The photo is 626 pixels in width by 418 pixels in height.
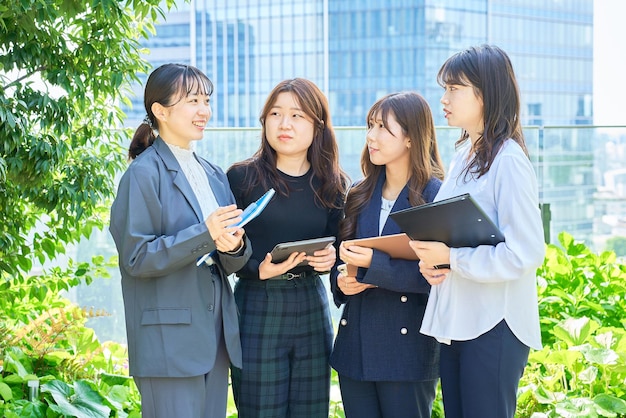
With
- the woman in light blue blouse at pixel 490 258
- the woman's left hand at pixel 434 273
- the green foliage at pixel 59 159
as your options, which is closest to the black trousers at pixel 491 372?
the woman in light blue blouse at pixel 490 258

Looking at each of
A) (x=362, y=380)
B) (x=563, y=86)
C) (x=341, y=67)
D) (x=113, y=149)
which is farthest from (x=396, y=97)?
(x=563, y=86)

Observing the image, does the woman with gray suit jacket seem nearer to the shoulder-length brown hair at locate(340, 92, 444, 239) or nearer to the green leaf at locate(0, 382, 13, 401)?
the shoulder-length brown hair at locate(340, 92, 444, 239)

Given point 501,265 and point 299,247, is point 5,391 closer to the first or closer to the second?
point 299,247

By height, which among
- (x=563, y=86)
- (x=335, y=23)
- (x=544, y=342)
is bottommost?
(x=544, y=342)

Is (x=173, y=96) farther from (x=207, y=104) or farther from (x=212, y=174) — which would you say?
(x=212, y=174)

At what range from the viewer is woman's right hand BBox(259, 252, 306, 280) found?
6.29 feet

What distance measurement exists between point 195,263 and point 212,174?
0.94ft

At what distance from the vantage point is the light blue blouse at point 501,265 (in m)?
1.59

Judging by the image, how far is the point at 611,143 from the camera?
3.61 metres

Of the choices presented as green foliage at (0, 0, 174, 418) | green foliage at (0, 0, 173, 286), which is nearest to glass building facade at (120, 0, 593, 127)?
green foliage at (0, 0, 174, 418)

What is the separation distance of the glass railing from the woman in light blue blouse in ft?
4.89

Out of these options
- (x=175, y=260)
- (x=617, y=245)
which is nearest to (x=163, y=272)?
(x=175, y=260)

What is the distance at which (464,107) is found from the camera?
170cm

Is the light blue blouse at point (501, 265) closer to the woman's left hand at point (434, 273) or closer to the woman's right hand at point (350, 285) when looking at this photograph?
the woman's left hand at point (434, 273)
